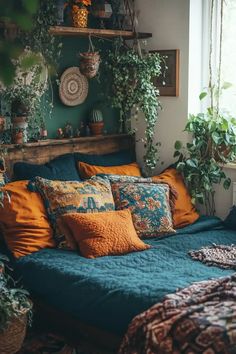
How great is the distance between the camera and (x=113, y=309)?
7.91 ft

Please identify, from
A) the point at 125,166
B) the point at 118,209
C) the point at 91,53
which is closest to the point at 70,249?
the point at 118,209

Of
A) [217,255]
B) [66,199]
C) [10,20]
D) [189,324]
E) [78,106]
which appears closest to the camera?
[10,20]

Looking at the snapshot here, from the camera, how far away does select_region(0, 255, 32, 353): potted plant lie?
97.8 inches

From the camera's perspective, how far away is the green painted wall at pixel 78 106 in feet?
12.1

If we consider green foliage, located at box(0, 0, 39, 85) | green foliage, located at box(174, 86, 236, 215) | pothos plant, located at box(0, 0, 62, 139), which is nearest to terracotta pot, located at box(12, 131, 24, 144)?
pothos plant, located at box(0, 0, 62, 139)

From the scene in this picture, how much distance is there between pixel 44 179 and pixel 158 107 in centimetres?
123

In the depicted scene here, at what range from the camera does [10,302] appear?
255 cm

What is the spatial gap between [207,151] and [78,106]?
1.03 metres

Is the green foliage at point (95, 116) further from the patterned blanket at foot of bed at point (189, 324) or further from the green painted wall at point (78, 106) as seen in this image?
the patterned blanket at foot of bed at point (189, 324)

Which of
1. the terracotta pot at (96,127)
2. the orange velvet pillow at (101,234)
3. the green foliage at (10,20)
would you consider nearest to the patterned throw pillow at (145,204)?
the orange velvet pillow at (101,234)

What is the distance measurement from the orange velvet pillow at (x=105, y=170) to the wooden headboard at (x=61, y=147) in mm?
189

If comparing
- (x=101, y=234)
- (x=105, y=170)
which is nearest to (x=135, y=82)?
(x=105, y=170)

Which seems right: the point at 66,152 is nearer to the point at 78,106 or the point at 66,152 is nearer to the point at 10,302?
the point at 78,106

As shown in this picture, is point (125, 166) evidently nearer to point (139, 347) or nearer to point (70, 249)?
point (70, 249)
